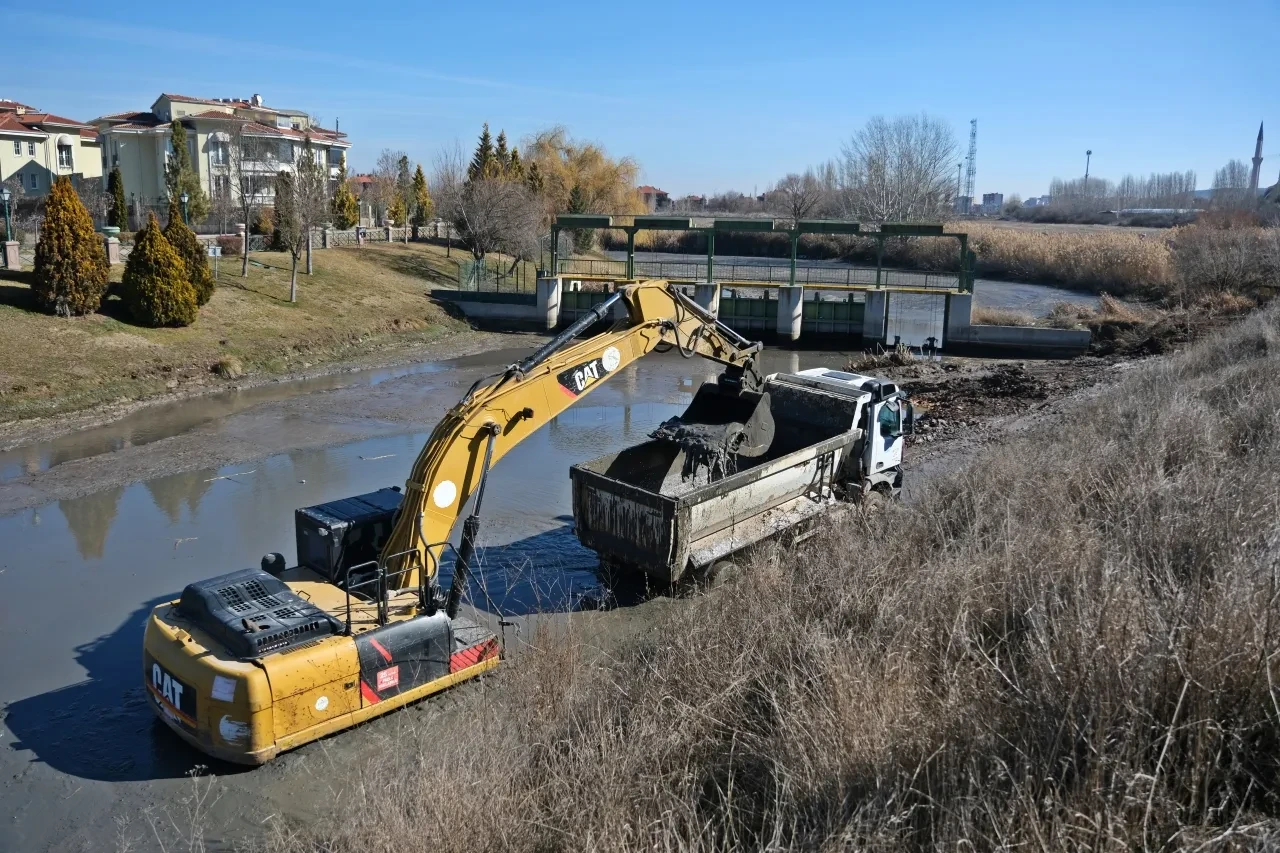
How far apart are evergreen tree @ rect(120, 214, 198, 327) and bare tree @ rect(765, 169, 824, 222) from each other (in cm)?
5774

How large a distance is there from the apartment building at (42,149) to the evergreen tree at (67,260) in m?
28.4

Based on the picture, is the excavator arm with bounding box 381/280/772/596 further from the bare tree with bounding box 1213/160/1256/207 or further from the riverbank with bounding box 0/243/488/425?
the bare tree with bounding box 1213/160/1256/207

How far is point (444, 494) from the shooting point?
8844 mm

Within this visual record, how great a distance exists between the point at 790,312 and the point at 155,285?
66.0ft

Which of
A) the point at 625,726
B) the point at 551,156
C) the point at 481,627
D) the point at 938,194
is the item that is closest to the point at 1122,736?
the point at 625,726

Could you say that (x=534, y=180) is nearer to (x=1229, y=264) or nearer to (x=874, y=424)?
(x=1229, y=264)

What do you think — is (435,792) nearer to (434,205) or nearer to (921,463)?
(921,463)

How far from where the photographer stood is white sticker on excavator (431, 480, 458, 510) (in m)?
8.78

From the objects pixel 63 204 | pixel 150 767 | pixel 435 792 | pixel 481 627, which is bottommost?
pixel 150 767

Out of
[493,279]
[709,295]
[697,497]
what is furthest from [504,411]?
[493,279]

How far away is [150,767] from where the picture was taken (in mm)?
7828

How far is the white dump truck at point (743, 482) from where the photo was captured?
1034 cm

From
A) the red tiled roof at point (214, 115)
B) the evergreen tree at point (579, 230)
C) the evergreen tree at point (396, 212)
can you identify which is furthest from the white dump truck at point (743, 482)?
the red tiled roof at point (214, 115)

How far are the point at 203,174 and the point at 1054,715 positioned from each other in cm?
5559
